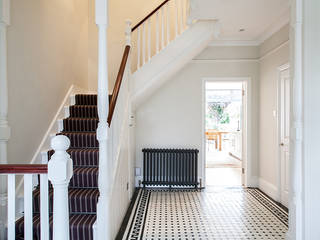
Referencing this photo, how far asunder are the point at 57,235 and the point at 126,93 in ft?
7.32

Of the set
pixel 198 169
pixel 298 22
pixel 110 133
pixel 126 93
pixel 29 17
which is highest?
pixel 29 17

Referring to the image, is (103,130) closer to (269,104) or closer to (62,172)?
(62,172)

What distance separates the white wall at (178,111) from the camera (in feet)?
14.7

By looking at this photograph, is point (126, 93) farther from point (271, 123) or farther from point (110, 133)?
point (271, 123)

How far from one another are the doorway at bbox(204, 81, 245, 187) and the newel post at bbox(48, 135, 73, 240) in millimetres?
5249

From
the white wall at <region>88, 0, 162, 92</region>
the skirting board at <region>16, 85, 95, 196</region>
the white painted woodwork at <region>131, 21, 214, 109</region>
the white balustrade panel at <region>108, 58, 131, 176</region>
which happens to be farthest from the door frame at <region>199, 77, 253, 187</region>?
the skirting board at <region>16, 85, 95, 196</region>

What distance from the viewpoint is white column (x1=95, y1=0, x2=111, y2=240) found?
82.8 inches

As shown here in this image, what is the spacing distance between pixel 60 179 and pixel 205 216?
8.25 ft

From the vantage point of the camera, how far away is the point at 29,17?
2732 mm

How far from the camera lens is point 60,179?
1.25m

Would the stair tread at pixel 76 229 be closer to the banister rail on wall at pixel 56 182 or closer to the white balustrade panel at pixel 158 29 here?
the banister rail on wall at pixel 56 182

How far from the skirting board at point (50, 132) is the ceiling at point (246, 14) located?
2497 mm

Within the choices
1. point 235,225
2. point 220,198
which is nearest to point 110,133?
point 235,225

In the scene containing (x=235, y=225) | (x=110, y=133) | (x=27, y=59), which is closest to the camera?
(x=110, y=133)
